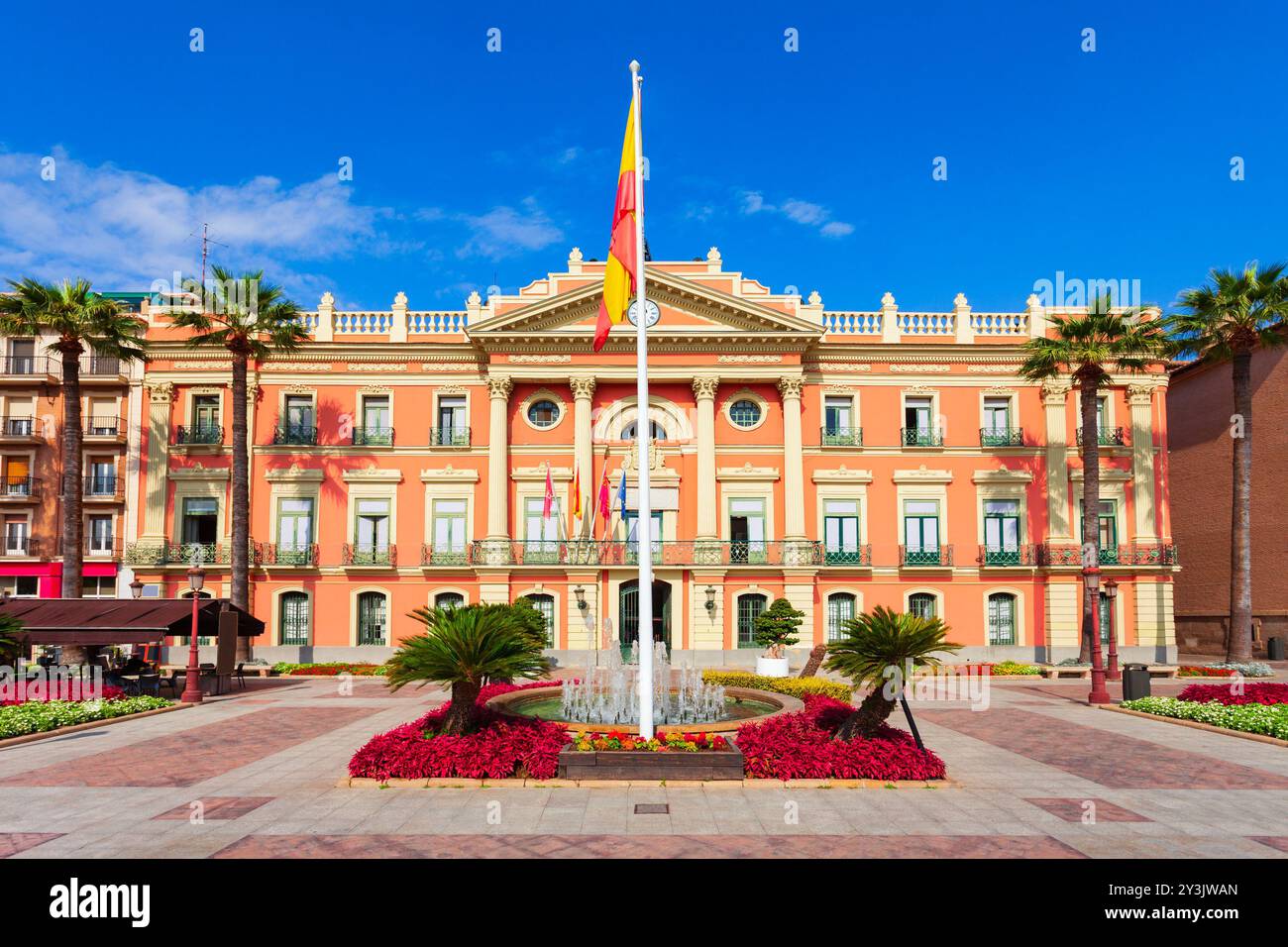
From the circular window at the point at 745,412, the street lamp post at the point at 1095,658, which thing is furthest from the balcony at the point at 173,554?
the street lamp post at the point at 1095,658

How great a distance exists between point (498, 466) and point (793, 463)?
12259 mm

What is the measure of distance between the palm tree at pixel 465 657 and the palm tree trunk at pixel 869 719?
4732 mm

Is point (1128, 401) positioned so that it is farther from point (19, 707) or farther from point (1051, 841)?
point (19, 707)

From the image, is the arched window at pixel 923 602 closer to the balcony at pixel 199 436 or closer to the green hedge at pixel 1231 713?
the green hedge at pixel 1231 713

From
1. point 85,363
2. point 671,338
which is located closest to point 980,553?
point 671,338

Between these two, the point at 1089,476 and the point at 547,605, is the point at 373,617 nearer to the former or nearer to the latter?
the point at 547,605

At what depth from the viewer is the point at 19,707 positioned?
18.7 meters

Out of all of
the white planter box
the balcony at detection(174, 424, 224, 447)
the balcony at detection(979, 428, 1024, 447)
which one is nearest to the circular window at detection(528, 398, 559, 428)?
the balcony at detection(174, 424, 224, 447)

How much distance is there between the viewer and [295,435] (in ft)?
125

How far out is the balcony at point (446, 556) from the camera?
121 feet

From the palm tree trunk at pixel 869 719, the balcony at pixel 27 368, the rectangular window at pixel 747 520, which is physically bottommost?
the palm tree trunk at pixel 869 719

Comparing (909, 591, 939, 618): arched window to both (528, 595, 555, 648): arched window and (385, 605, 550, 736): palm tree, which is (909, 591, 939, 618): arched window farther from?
(385, 605, 550, 736): palm tree

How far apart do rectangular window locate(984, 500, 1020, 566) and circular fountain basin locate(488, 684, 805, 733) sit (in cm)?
2199
